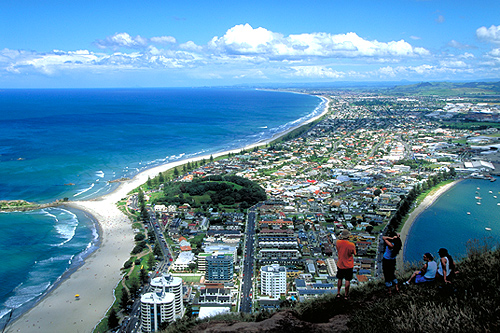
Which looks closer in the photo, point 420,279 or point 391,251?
point 391,251

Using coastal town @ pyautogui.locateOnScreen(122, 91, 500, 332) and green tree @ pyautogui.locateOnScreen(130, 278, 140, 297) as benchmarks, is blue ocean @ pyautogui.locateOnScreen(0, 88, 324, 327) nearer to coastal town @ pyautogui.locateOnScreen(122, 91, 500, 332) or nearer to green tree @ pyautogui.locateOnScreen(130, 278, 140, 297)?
green tree @ pyautogui.locateOnScreen(130, 278, 140, 297)

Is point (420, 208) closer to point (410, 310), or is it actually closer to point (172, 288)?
point (172, 288)

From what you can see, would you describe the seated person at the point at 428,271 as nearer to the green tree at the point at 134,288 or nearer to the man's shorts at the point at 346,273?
the man's shorts at the point at 346,273

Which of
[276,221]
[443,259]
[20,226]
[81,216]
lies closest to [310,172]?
[276,221]

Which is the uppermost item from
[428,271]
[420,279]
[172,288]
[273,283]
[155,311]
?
[428,271]

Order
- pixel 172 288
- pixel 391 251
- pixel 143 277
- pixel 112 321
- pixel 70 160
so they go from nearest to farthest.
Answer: pixel 391 251, pixel 112 321, pixel 172 288, pixel 143 277, pixel 70 160

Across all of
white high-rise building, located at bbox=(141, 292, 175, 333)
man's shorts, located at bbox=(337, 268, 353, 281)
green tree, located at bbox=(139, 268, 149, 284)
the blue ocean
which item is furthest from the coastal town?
man's shorts, located at bbox=(337, 268, 353, 281)

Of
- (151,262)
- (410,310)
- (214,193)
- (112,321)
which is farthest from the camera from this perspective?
(214,193)

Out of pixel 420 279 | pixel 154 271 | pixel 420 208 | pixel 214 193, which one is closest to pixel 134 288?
pixel 154 271
